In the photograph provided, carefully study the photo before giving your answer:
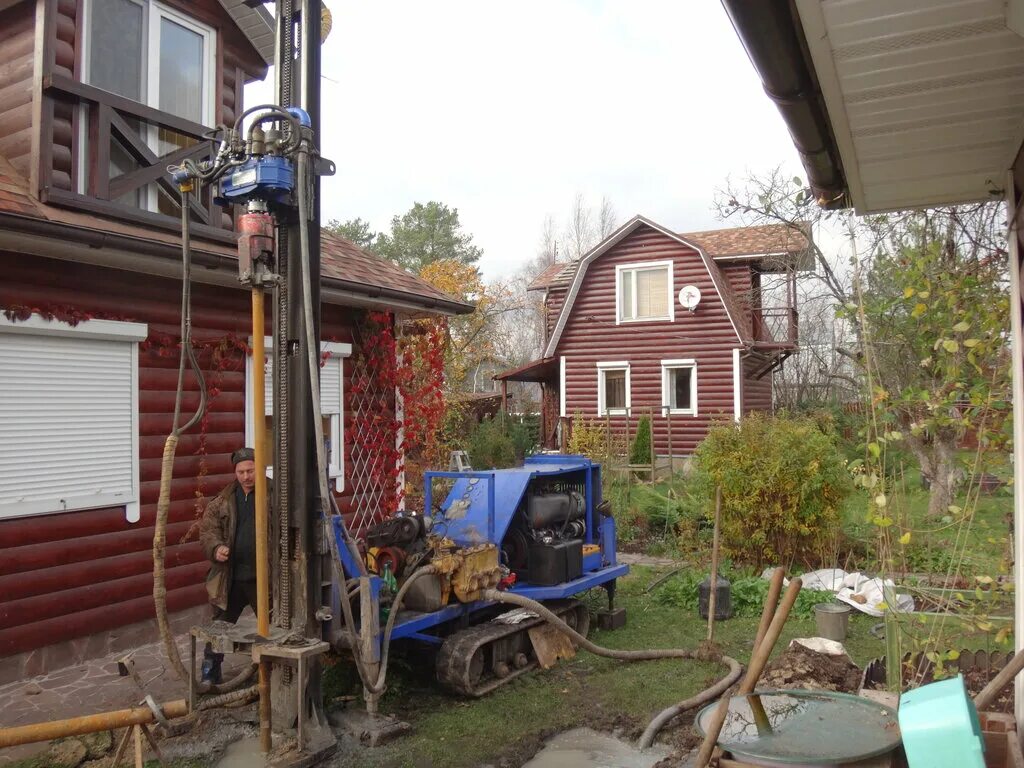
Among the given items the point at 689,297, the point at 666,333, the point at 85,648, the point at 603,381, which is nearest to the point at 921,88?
the point at 85,648

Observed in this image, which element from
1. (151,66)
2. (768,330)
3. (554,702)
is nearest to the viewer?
(554,702)

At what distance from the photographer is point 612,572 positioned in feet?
25.7

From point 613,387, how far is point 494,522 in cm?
1714

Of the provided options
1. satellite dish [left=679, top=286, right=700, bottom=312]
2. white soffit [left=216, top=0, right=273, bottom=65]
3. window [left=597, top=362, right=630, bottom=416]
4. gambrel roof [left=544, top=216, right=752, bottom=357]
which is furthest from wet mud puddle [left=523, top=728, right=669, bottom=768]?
window [left=597, top=362, right=630, bottom=416]

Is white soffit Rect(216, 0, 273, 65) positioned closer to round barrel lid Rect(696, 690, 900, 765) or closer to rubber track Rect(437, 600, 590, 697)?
rubber track Rect(437, 600, 590, 697)

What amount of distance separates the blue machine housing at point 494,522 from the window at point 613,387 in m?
15.0

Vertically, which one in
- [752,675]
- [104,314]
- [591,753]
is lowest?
[591,753]

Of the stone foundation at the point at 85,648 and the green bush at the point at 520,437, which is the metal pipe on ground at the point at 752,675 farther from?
the green bush at the point at 520,437

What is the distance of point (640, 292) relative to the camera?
75.6 feet

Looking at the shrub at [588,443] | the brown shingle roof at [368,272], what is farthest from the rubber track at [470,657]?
the shrub at [588,443]

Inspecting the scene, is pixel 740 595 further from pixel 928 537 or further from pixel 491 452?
pixel 491 452

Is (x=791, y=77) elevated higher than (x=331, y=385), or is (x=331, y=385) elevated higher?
(x=791, y=77)

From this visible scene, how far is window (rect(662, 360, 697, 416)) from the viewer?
22125mm

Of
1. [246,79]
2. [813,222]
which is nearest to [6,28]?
[246,79]
